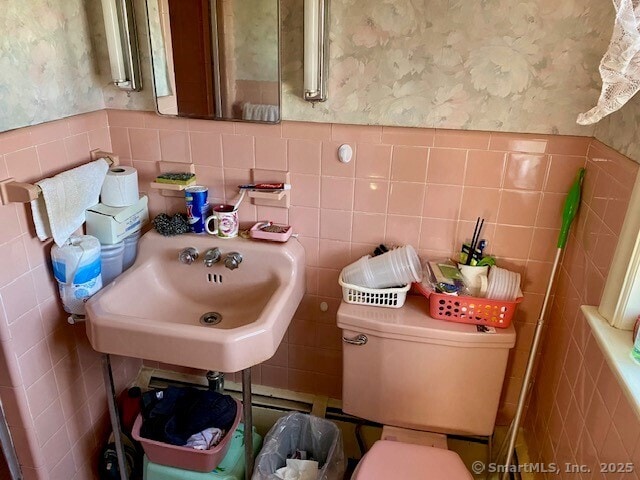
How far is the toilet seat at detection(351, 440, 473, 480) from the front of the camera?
1.27m

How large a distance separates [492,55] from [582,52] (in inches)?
8.5

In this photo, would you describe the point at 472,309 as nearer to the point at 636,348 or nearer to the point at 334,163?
the point at 636,348

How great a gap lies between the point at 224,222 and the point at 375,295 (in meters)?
0.52

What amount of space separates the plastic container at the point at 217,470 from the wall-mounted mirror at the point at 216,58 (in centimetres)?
103

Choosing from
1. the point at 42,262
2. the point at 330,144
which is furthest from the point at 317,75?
the point at 42,262

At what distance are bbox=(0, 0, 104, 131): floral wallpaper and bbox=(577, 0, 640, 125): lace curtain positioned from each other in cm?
132

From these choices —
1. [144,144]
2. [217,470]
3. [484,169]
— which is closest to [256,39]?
[144,144]

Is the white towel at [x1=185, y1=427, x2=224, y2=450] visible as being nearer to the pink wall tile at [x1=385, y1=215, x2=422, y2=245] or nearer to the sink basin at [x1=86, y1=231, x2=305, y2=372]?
the sink basin at [x1=86, y1=231, x2=305, y2=372]

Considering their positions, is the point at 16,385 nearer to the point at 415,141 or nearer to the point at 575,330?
the point at 415,141

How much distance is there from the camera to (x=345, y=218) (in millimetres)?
1541

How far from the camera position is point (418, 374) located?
4.77ft

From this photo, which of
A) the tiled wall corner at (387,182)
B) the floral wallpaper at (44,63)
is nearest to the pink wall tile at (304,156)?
the tiled wall corner at (387,182)

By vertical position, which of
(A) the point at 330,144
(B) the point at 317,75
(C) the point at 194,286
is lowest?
(C) the point at 194,286

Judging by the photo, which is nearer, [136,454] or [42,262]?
[42,262]
